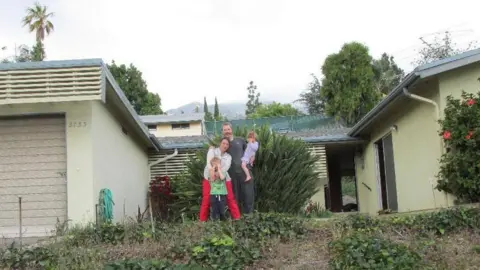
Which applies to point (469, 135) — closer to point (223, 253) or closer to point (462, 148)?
point (462, 148)

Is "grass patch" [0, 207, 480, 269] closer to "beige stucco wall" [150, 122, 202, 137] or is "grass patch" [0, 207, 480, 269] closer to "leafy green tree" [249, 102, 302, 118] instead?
"beige stucco wall" [150, 122, 202, 137]

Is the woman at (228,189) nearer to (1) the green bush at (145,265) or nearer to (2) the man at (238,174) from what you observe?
(2) the man at (238,174)

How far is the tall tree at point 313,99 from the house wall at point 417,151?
81.3 feet

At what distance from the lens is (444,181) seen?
862 centimetres

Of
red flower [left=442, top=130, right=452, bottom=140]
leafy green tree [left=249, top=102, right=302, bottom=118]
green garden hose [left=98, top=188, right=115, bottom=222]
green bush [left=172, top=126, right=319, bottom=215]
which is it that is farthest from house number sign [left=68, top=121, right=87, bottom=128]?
leafy green tree [left=249, top=102, right=302, bottom=118]

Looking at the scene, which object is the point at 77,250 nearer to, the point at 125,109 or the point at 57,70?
the point at 57,70

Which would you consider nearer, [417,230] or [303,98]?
[417,230]

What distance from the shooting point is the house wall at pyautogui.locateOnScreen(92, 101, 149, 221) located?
9.11 metres

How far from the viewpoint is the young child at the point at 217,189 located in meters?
8.14

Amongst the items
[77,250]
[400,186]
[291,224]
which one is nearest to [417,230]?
[291,224]

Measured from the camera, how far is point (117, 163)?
10.6 metres

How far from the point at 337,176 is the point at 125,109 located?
12.2 m

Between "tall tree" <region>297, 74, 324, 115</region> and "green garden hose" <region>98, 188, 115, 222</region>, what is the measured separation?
2931cm

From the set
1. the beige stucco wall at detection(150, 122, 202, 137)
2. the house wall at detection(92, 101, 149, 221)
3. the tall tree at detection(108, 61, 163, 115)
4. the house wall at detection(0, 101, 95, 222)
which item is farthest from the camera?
the tall tree at detection(108, 61, 163, 115)
